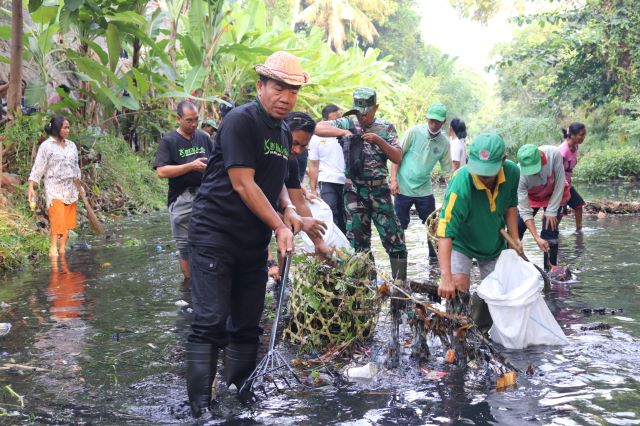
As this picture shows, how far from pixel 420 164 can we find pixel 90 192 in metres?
8.00

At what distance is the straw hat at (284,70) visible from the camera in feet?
14.5

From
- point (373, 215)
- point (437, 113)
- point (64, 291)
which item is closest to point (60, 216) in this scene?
point (64, 291)

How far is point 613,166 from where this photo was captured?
79.2 ft

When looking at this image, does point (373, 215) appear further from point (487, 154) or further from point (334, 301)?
point (487, 154)

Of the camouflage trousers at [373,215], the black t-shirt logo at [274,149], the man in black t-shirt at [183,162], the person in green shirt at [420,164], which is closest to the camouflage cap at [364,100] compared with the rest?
the camouflage trousers at [373,215]

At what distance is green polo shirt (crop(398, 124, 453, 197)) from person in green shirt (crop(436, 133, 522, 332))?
342 centimetres

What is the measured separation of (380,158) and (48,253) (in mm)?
5624

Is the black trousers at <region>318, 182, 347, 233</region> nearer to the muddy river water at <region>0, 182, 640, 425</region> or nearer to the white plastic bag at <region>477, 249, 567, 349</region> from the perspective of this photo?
the muddy river water at <region>0, 182, 640, 425</region>

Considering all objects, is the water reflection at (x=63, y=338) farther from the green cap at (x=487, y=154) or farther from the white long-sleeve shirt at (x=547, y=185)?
the white long-sleeve shirt at (x=547, y=185)

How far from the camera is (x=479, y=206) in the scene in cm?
575

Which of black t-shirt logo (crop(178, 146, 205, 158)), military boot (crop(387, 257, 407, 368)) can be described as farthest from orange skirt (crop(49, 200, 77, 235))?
military boot (crop(387, 257, 407, 368))

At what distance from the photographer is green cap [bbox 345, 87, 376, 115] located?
24.2 ft

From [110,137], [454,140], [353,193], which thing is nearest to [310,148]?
[353,193]

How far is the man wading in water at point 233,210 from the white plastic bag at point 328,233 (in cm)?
183
